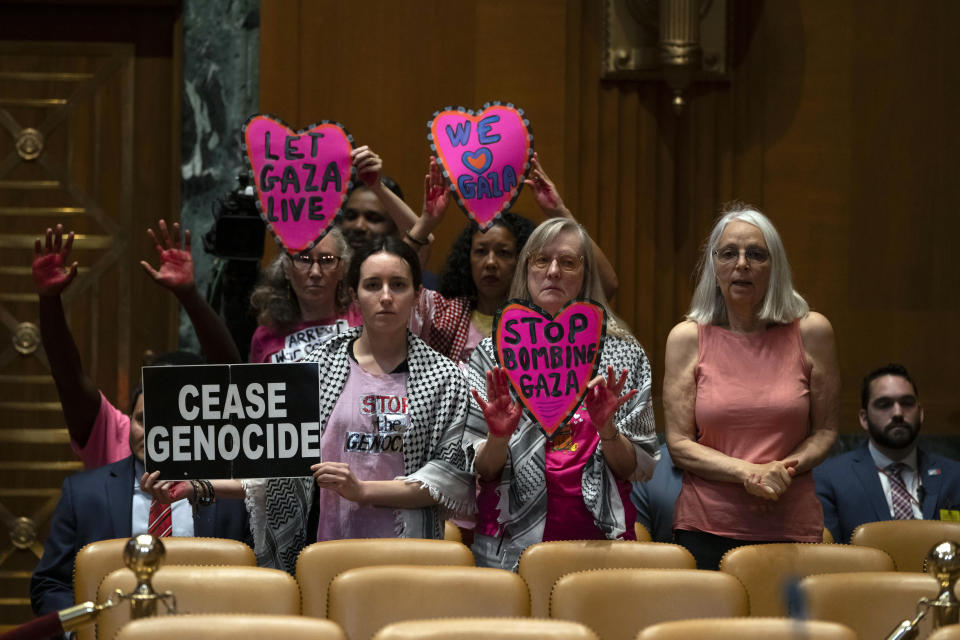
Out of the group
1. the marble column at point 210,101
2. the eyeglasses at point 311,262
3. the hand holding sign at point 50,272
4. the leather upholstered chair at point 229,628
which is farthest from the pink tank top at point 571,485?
the marble column at point 210,101

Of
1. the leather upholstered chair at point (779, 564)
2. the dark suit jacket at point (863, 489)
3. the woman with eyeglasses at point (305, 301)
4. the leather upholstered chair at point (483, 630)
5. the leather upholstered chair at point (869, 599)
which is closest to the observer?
the leather upholstered chair at point (483, 630)

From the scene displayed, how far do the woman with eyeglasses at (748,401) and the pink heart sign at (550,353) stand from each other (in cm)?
34

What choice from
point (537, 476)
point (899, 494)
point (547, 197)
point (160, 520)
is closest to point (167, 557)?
point (160, 520)

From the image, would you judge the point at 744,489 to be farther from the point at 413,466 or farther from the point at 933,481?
the point at 933,481

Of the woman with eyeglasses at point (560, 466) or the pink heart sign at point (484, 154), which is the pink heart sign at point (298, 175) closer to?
the pink heart sign at point (484, 154)

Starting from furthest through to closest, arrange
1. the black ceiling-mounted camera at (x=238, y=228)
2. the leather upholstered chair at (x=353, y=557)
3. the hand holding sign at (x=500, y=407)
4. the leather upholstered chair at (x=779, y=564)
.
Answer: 1. the black ceiling-mounted camera at (x=238, y=228)
2. the hand holding sign at (x=500, y=407)
3. the leather upholstered chair at (x=779, y=564)
4. the leather upholstered chair at (x=353, y=557)

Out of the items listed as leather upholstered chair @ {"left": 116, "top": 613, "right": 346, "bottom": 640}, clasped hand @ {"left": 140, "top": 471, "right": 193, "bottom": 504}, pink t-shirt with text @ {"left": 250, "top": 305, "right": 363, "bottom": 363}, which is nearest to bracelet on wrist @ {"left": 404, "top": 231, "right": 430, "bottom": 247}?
pink t-shirt with text @ {"left": 250, "top": 305, "right": 363, "bottom": 363}

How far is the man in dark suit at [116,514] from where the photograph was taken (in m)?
3.56

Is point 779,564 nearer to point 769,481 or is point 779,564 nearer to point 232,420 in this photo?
point 769,481

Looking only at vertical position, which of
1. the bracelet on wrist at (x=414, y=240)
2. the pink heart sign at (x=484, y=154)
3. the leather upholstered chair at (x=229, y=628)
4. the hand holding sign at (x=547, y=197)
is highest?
the pink heart sign at (x=484, y=154)

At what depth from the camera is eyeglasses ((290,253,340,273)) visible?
3.90m

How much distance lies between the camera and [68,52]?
17.4ft

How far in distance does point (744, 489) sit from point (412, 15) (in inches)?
105

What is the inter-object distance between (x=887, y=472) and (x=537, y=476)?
189 centimetres
